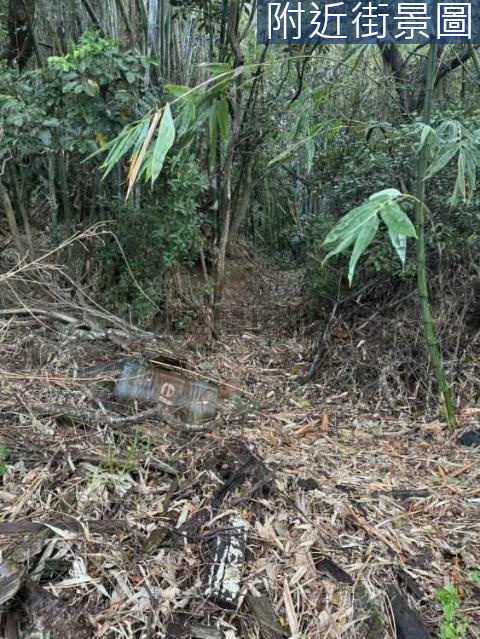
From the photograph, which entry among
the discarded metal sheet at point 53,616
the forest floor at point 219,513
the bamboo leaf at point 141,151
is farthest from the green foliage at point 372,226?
the discarded metal sheet at point 53,616

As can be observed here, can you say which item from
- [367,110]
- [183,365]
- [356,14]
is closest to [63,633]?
[183,365]

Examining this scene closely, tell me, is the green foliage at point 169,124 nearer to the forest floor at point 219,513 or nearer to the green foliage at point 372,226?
the green foliage at point 372,226

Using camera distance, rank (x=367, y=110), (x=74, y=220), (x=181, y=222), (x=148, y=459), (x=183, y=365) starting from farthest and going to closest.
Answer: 1. (x=367, y=110)
2. (x=74, y=220)
3. (x=181, y=222)
4. (x=183, y=365)
5. (x=148, y=459)

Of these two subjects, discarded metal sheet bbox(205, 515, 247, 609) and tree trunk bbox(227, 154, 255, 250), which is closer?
discarded metal sheet bbox(205, 515, 247, 609)

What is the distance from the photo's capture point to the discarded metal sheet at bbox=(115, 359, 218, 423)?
2.62 metres

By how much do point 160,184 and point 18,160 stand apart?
3.18 feet

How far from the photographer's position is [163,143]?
1.96 meters

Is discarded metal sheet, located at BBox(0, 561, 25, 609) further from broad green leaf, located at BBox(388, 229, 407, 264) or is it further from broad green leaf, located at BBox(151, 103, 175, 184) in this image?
broad green leaf, located at BBox(388, 229, 407, 264)

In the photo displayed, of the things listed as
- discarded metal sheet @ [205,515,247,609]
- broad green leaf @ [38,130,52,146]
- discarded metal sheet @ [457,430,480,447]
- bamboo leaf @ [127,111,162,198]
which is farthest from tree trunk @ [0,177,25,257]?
discarded metal sheet @ [457,430,480,447]

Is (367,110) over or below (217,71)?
below

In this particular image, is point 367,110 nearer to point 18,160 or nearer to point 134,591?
point 18,160

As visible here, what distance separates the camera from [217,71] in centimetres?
221

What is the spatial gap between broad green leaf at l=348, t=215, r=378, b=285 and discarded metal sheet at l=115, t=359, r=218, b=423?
4.05 feet

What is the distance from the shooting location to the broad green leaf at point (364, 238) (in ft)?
5.51
